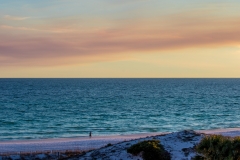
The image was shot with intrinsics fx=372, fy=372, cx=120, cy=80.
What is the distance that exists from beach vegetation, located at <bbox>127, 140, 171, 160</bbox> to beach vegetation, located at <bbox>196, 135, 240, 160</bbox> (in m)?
7.17

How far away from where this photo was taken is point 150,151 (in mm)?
24172

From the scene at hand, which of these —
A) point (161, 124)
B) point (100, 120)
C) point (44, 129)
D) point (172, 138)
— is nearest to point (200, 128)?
point (161, 124)

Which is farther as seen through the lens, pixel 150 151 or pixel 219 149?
pixel 150 151

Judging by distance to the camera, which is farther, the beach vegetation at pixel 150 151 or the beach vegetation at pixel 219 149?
the beach vegetation at pixel 150 151

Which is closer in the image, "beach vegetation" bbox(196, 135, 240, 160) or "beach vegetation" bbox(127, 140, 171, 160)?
"beach vegetation" bbox(196, 135, 240, 160)

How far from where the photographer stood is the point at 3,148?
44.9 meters

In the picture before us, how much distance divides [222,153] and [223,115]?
7847 cm

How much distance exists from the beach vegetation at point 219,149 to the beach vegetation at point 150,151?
7.17 m

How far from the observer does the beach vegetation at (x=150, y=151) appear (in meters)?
24.1

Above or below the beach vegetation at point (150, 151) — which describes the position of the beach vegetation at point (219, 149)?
above

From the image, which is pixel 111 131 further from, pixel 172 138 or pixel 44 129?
pixel 172 138

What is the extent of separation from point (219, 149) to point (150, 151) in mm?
7975

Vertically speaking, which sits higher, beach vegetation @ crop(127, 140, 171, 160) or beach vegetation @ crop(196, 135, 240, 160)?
beach vegetation @ crop(196, 135, 240, 160)

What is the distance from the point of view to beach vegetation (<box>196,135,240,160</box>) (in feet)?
54.4
